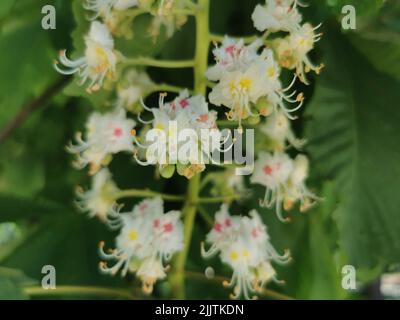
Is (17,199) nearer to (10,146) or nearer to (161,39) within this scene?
(161,39)

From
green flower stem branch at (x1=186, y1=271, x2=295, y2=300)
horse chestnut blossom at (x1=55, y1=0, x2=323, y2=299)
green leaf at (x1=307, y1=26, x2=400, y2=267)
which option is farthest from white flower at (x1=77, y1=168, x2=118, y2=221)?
green leaf at (x1=307, y1=26, x2=400, y2=267)

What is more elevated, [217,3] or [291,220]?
[217,3]

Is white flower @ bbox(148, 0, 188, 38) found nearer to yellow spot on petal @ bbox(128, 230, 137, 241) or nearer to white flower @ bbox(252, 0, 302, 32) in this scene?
white flower @ bbox(252, 0, 302, 32)

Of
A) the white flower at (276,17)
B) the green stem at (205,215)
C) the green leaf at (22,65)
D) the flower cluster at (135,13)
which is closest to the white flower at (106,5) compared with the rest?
the flower cluster at (135,13)

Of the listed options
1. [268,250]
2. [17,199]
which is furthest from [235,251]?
[17,199]

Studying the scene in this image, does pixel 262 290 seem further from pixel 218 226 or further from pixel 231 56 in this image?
pixel 231 56

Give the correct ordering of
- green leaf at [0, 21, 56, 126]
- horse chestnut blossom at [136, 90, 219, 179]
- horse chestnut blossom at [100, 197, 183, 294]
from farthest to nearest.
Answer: green leaf at [0, 21, 56, 126] < horse chestnut blossom at [100, 197, 183, 294] < horse chestnut blossom at [136, 90, 219, 179]
